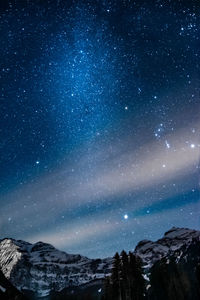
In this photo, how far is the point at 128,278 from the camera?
39625 mm

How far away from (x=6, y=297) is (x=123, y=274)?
2448 cm

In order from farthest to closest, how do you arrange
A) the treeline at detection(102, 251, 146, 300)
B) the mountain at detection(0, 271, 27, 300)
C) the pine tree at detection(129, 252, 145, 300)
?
1. the treeline at detection(102, 251, 146, 300)
2. the pine tree at detection(129, 252, 145, 300)
3. the mountain at detection(0, 271, 27, 300)

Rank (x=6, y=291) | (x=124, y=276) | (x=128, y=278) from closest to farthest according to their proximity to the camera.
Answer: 1. (x=6, y=291)
2. (x=128, y=278)
3. (x=124, y=276)

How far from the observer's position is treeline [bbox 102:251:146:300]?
126 ft

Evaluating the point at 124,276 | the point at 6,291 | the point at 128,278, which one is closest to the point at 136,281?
the point at 128,278

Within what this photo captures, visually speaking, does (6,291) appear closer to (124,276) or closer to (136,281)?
(136,281)

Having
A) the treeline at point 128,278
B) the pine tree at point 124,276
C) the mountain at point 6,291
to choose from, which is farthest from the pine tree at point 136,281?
the mountain at point 6,291

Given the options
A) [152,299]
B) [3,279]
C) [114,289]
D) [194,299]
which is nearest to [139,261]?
[114,289]

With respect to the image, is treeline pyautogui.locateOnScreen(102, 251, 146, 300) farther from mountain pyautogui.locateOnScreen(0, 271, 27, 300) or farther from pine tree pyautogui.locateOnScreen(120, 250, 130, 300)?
mountain pyautogui.locateOnScreen(0, 271, 27, 300)

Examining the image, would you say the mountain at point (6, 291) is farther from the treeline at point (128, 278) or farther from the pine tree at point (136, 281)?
the treeline at point (128, 278)

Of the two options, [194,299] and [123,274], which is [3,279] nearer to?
[123,274]

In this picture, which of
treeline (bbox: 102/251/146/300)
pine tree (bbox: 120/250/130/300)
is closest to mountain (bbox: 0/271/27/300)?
treeline (bbox: 102/251/146/300)

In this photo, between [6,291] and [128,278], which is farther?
[128,278]

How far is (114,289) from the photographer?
1695 inches
